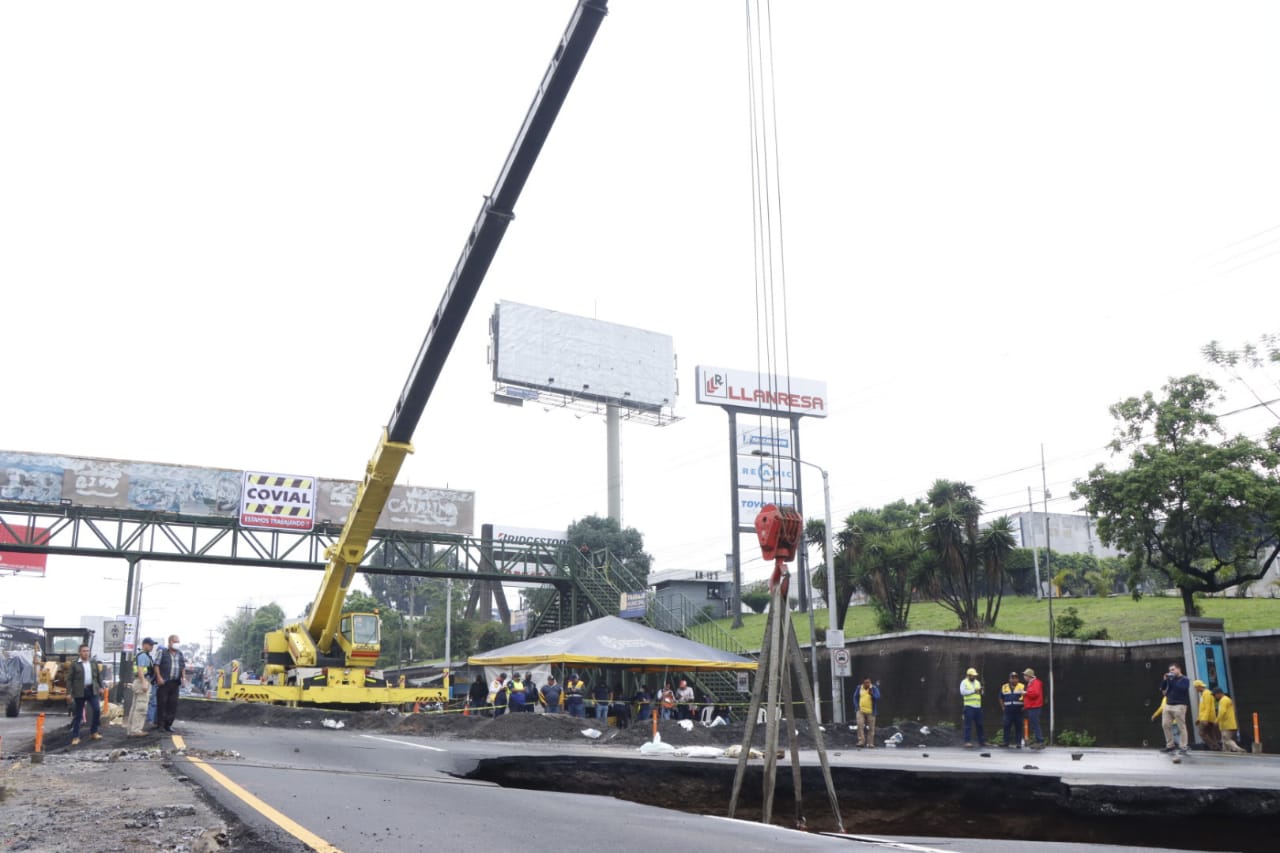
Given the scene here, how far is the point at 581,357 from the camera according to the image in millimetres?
68125

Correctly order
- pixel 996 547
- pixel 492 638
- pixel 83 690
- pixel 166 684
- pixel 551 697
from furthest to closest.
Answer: pixel 492 638 < pixel 996 547 < pixel 551 697 < pixel 166 684 < pixel 83 690

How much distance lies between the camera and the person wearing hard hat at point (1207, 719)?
2209cm

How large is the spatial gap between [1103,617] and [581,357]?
3816 cm

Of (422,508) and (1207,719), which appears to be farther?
(422,508)

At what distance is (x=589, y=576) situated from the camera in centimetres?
5003

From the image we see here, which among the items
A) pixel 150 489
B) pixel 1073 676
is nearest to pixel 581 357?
pixel 150 489

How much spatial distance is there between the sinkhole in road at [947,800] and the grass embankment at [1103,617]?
57.9 feet

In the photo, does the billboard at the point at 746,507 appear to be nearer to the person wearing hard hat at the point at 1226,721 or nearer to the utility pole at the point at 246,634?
the person wearing hard hat at the point at 1226,721

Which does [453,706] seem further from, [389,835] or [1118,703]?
[389,835]

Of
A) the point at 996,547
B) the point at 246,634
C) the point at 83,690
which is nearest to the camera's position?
the point at 83,690

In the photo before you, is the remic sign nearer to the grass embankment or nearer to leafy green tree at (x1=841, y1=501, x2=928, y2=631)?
leafy green tree at (x1=841, y1=501, x2=928, y2=631)

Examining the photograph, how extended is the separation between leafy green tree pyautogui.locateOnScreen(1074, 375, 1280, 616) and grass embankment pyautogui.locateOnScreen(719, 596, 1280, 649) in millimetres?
1721

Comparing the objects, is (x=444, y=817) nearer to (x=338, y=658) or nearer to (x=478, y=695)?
(x=338, y=658)

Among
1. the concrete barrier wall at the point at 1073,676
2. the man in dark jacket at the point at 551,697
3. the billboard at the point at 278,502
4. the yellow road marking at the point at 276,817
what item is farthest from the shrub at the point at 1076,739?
the billboard at the point at 278,502
